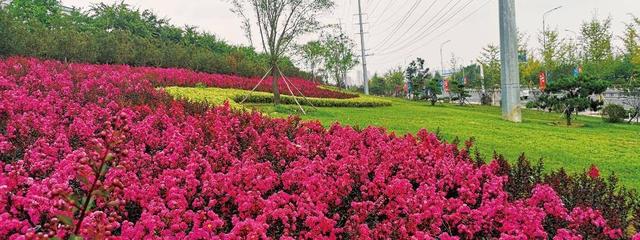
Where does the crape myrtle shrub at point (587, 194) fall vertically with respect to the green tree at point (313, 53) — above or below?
below

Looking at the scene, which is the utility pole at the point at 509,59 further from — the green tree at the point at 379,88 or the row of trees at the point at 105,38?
the green tree at the point at 379,88

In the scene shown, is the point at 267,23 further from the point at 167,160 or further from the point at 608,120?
the point at 608,120

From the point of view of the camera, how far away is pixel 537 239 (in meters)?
3.01

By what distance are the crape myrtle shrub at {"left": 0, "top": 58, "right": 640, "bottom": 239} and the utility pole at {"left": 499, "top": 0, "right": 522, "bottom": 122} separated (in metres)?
9.94

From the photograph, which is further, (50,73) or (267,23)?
(267,23)

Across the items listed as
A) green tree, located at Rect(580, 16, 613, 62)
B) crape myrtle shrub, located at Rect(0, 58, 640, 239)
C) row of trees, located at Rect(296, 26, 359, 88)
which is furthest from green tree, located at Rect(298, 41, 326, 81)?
crape myrtle shrub, located at Rect(0, 58, 640, 239)

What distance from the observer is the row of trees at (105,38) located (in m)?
13.4

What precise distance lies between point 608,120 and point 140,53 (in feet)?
50.4

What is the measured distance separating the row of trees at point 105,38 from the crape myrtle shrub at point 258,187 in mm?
8403

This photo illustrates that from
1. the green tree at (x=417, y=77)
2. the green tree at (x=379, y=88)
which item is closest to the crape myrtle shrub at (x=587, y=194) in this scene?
the green tree at (x=417, y=77)

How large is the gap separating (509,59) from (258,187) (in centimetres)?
1256

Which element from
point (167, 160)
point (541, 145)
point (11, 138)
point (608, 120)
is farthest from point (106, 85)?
point (608, 120)

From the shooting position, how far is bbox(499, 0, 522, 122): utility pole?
14531 mm

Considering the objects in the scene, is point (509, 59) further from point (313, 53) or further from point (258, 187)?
point (313, 53)
